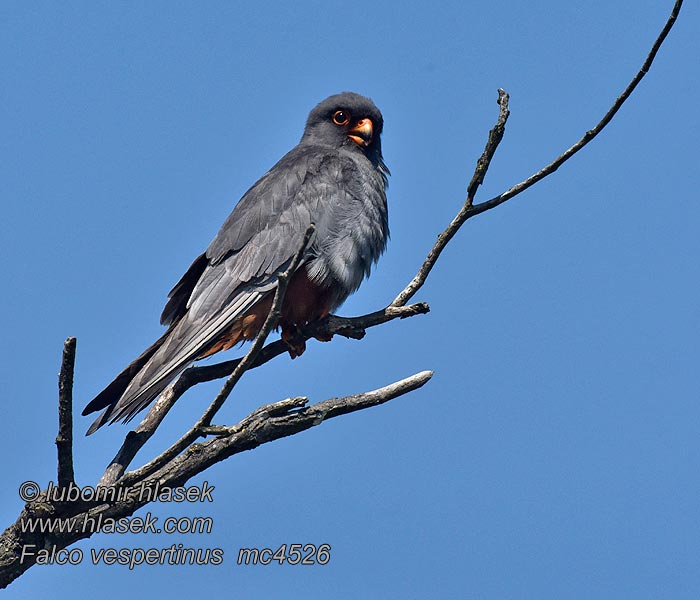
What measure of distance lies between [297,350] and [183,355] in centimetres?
85

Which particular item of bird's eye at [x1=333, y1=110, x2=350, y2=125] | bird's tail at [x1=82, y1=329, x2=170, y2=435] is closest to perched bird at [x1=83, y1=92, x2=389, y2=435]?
bird's tail at [x1=82, y1=329, x2=170, y2=435]

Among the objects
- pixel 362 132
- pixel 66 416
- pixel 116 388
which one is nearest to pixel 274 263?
pixel 116 388

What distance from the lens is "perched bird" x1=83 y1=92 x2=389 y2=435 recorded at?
5891 mm

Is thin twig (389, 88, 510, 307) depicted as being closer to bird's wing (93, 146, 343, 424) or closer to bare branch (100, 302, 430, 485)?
bare branch (100, 302, 430, 485)

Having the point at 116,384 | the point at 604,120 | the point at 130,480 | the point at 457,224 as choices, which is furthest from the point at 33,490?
the point at 604,120

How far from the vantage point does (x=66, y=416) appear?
4.08 metres

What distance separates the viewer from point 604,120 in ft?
15.8

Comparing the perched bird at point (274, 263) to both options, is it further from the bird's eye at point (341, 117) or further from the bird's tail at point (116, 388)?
the bird's eye at point (341, 117)

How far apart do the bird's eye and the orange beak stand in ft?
0.38

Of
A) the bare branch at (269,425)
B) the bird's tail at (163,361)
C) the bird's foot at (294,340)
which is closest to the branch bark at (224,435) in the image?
the bare branch at (269,425)

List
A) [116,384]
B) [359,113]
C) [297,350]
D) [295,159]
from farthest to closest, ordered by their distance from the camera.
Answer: [359,113] < [295,159] < [297,350] < [116,384]

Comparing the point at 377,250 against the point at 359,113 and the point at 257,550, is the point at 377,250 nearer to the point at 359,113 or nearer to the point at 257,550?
the point at 359,113

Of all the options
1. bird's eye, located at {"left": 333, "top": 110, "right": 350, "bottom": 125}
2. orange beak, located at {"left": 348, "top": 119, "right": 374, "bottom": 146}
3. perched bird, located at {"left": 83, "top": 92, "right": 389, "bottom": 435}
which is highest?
bird's eye, located at {"left": 333, "top": 110, "right": 350, "bottom": 125}

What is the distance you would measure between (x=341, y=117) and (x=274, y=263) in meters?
2.04
